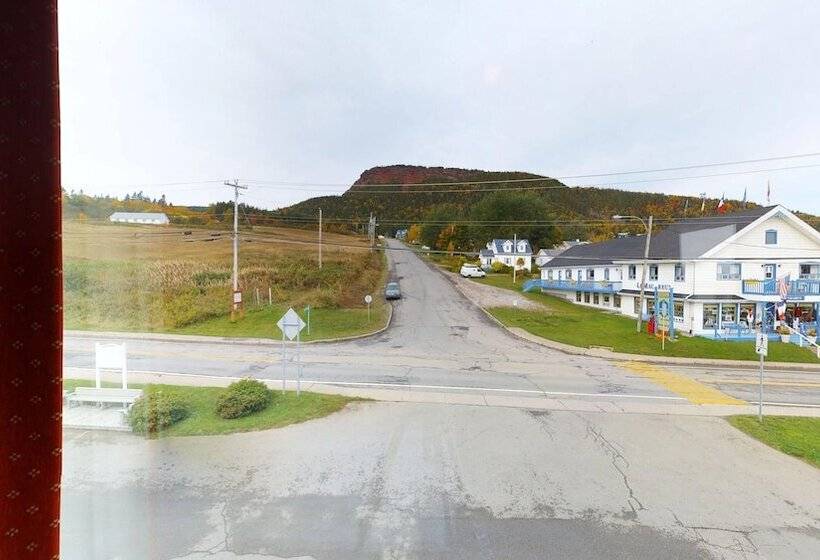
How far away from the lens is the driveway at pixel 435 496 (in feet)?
12.2

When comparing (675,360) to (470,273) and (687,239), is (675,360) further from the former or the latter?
(470,273)

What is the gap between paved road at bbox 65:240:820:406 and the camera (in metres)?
10.6

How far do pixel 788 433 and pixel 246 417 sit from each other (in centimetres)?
947

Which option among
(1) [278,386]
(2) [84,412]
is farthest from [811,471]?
(1) [278,386]

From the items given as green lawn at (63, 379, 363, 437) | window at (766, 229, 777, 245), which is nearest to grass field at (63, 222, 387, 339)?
green lawn at (63, 379, 363, 437)

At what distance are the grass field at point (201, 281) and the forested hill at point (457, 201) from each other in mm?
2745

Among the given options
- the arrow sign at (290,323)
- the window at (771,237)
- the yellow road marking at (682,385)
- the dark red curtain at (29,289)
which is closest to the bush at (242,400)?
the arrow sign at (290,323)

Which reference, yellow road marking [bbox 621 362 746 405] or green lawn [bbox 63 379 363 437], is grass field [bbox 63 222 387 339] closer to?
green lawn [bbox 63 379 363 437]

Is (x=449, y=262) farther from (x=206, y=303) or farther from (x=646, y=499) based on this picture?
(x=646, y=499)

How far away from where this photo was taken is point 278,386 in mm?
9695

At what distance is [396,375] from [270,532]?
7.35 meters

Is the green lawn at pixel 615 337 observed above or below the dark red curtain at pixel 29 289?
below

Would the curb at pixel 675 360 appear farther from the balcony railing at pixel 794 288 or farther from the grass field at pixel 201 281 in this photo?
the grass field at pixel 201 281

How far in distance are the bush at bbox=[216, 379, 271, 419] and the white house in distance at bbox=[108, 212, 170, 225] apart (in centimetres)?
310
